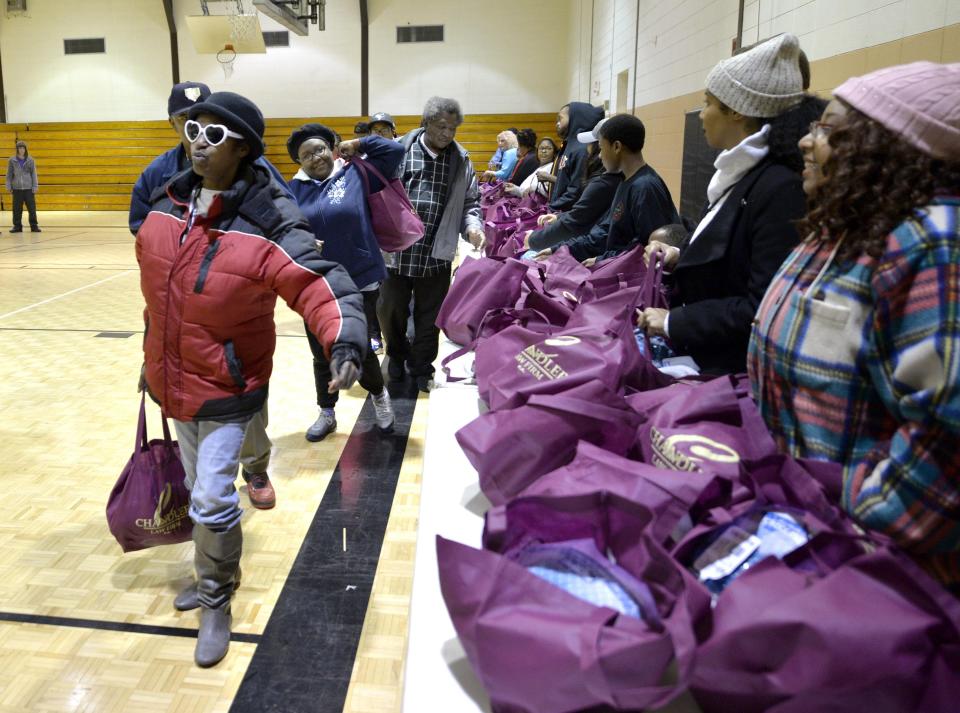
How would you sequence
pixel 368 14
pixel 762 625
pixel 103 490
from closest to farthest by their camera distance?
pixel 762 625 → pixel 103 490 → pixel 368 14

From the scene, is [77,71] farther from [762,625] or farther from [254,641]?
[762,625]

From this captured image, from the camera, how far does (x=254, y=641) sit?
217cm

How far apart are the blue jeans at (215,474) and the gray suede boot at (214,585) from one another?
0.04m

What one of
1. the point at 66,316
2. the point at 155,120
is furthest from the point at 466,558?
the point at 155,120

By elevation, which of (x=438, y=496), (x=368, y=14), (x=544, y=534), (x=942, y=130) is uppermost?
(x=368, y=14)

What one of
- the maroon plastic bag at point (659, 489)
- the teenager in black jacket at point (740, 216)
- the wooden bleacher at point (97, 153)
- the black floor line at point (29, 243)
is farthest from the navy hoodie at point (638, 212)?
the wooden bleacher at point (97, 153)

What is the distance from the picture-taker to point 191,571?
255 centimetres

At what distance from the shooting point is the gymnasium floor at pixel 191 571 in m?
1.98

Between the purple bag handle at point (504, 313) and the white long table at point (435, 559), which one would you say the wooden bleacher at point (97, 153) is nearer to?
the purple bag handle at point (504, 313)

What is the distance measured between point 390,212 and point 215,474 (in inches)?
72.0

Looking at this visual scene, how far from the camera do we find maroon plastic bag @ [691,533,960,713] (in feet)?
2.42

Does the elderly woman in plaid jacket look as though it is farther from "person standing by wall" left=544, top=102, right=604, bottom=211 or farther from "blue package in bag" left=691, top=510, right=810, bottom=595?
"person standing by wall" left=544, top=102, right=604, bottom=211

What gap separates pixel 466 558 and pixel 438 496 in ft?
1.96

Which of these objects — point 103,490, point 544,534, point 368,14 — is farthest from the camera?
point 368,14
